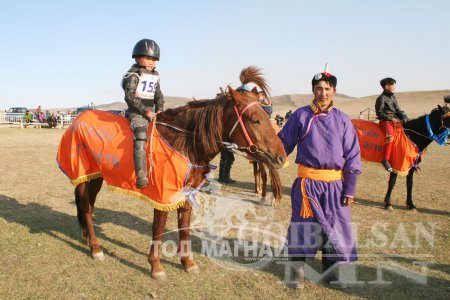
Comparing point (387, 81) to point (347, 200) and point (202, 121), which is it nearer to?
point (347, 200)

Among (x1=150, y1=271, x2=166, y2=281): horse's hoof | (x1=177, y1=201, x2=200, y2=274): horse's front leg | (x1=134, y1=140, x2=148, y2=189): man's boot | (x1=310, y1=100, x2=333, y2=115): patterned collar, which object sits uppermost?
(x1=310, y1=100, x2=333, y2=115): patterned collar

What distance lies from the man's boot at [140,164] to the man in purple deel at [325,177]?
6.17 feet

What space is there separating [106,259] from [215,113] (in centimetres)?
274

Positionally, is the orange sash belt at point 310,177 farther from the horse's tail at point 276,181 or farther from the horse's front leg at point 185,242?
the horse's front leg at point 185,242

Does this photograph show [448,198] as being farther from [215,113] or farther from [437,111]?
[215,113]

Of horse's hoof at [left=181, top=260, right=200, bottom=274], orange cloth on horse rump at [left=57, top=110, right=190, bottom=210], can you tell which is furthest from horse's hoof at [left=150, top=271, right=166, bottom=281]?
orange cloth on horse rump at [left=57, top=110, right=190, bottom=210]

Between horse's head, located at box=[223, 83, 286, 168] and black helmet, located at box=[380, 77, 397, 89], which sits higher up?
black helmet, located at box=[380, 77, 397, 89]

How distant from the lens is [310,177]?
4.07 meters

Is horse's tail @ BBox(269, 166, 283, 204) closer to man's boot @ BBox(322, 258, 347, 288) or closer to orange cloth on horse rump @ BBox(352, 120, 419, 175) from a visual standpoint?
man's boot @ BBox(322, 258, 347, 288)

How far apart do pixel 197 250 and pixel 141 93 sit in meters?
2.54

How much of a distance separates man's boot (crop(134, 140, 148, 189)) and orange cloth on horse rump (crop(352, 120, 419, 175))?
5942 mm

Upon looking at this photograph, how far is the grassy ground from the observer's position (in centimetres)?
410

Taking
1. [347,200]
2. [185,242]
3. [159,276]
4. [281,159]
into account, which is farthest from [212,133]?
[159,276]

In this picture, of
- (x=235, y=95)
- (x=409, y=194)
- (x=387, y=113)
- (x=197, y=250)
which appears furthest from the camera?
(x=387, y=113)
